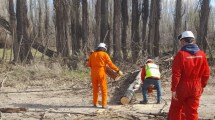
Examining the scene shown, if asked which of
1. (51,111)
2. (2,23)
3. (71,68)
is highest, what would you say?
(2,23)

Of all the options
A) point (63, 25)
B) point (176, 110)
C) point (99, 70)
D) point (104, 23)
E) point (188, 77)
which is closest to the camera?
point (188, 77)

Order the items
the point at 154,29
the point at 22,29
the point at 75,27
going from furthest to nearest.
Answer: the point at 154,29, the point at 75,27, the point at 22,29

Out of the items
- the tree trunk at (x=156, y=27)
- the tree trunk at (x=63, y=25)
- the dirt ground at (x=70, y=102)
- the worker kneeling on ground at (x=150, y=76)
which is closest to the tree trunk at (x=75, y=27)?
the tree trunk at (x=63, y=25)

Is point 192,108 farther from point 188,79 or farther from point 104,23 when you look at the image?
point 104,23

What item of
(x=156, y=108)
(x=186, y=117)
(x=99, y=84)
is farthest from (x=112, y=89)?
(x=186, y=117)

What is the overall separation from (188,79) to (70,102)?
239 inches

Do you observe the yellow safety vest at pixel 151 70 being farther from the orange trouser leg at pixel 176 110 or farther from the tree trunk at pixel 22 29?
the tree trunk at pixel 22 29

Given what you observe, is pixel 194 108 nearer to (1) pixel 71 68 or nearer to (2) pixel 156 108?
(2) pixel 156 108

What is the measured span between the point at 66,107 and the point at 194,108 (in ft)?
17.1

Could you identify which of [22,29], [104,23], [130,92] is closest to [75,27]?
[104,23]

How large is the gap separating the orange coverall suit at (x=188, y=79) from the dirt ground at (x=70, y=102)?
238 centimetres

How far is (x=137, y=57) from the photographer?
20781 millimetres

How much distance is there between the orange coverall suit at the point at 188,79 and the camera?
7730 mm

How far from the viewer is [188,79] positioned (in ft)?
25.7
